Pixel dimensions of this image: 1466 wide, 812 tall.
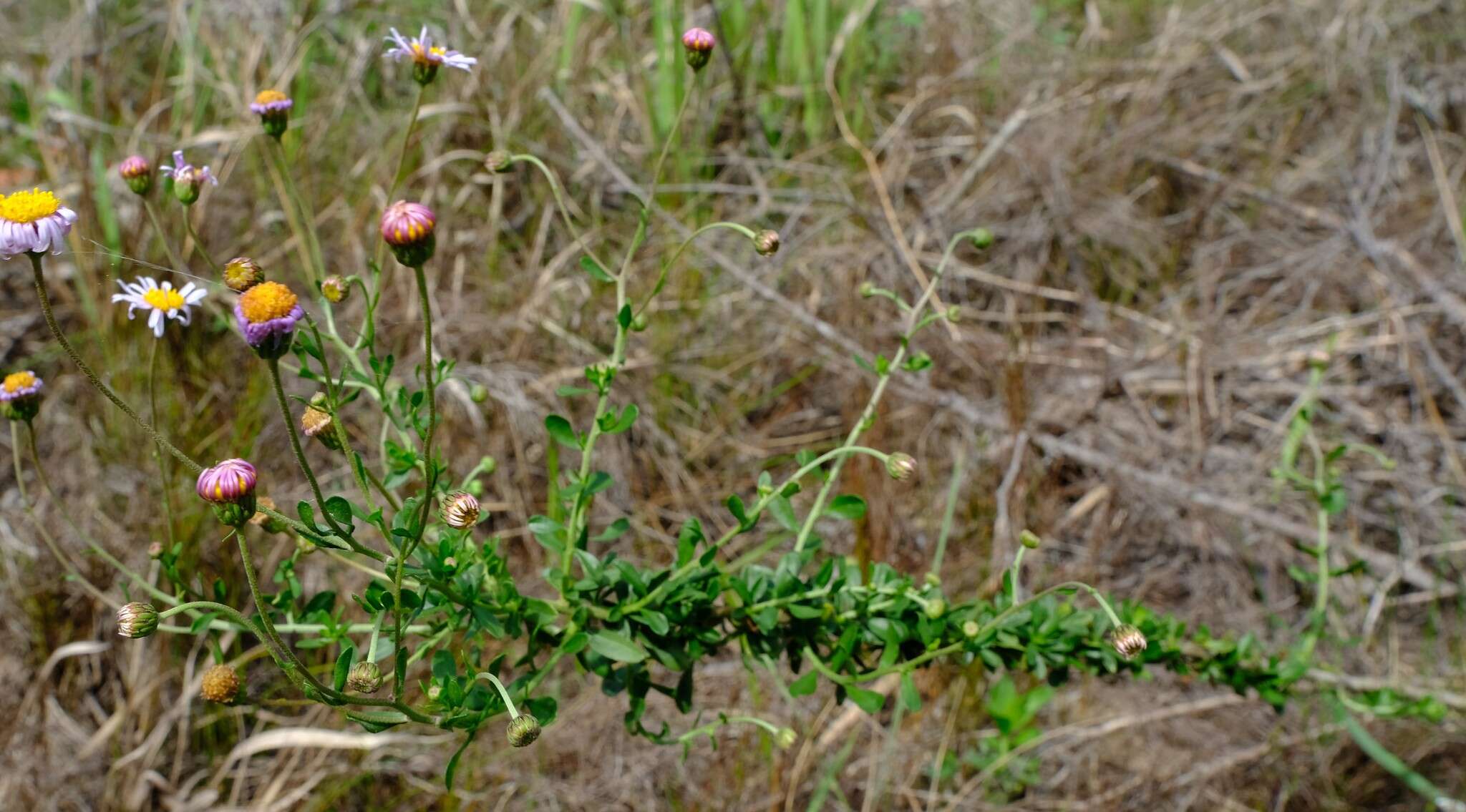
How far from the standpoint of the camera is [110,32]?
8.00ft

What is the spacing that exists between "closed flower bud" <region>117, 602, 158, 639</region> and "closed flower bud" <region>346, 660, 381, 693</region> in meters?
0.13

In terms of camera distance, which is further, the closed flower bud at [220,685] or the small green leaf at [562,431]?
the small green leaf at [562,431]

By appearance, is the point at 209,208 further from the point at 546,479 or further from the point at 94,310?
the point at 546,479

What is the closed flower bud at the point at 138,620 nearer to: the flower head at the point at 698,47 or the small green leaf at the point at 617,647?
the small green leaf at the point at 617,647

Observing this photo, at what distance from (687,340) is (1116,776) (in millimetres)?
1076

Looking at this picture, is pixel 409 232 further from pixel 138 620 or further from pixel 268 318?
pixel 138 620

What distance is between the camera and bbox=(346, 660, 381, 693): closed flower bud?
2.08 ft

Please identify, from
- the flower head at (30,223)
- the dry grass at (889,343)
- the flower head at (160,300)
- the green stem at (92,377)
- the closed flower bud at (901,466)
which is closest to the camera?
the green stem at (92,377)

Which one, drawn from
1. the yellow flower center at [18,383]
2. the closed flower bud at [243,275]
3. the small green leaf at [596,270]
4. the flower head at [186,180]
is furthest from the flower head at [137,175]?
the small green leaf at [596,270]

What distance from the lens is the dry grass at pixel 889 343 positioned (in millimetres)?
1585

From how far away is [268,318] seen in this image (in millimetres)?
639

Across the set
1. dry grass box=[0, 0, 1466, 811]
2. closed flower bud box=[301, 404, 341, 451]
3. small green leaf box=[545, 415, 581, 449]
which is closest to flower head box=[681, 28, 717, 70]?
small green leaf box=[545, 415, 581, 449]

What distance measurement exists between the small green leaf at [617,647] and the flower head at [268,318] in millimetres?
344

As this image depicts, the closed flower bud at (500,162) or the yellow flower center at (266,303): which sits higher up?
the yellow flower center at (266,303)
